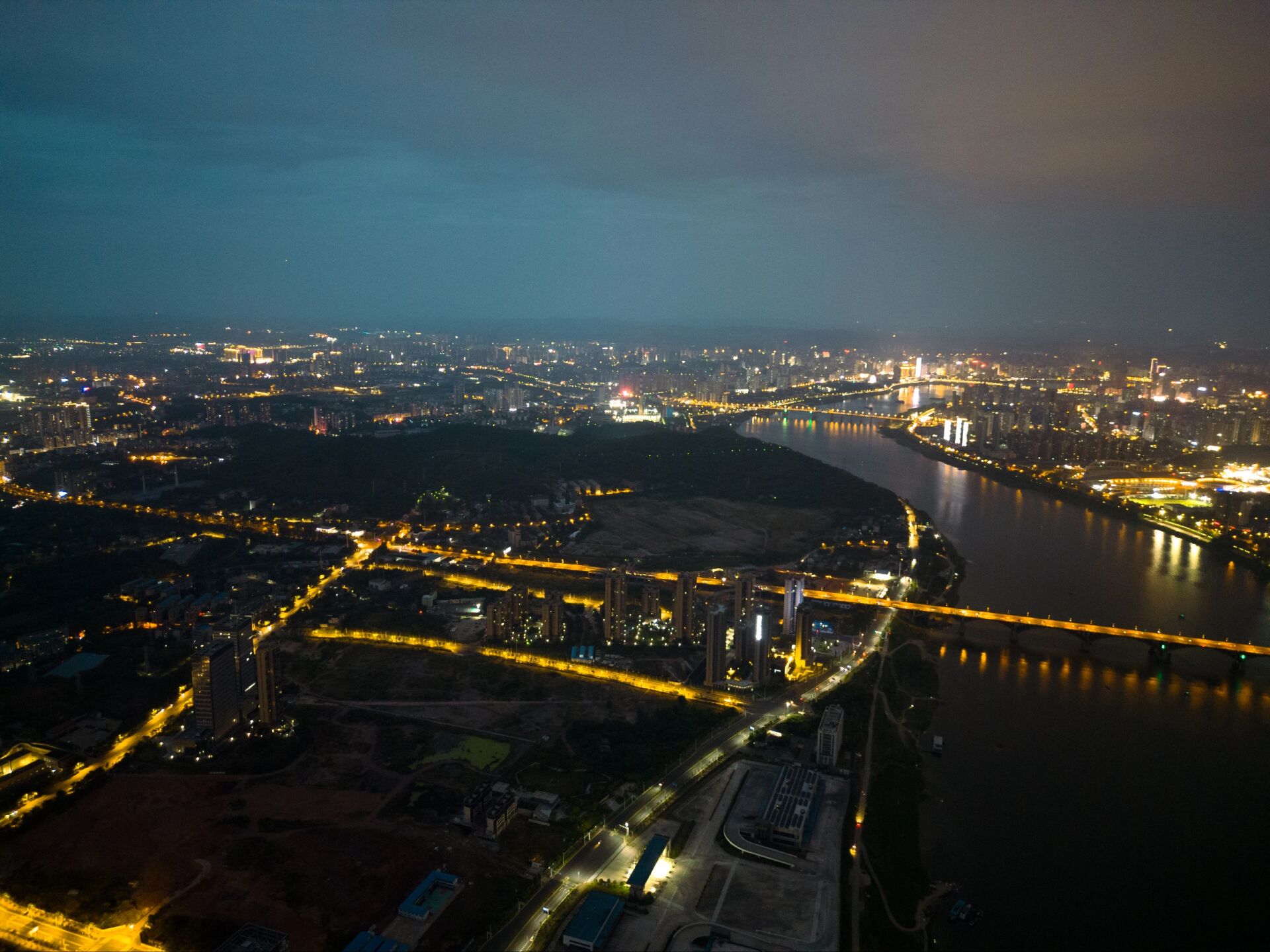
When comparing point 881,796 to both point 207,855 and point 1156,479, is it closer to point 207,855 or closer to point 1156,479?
point 207,855

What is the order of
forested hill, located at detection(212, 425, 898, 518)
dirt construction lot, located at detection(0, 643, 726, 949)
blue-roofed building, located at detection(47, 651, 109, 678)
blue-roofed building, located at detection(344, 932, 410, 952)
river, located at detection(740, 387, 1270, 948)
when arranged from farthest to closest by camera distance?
forested hill, located at detection(212, 425, 898, 518) → blue-roofed building, located at detection(47, 651, 109, 678) → river, located at detection(740, 387, 1270, 948) → dirt construction lot, located at detection(0, 643, 726, 949) → blue-roofed building, located at detection(344, 932, 410, 952)

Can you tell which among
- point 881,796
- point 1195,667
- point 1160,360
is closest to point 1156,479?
point 1195,667

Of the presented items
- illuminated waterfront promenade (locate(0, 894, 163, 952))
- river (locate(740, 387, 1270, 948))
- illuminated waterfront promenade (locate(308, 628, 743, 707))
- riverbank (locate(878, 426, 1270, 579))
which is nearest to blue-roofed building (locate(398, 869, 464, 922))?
illuminated waterfront promenade (locate(0, 894, 163, 952))

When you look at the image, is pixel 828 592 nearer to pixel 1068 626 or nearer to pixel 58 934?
pixel 1068 626

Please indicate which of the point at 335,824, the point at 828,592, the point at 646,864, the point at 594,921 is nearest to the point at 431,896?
the point at 594,921

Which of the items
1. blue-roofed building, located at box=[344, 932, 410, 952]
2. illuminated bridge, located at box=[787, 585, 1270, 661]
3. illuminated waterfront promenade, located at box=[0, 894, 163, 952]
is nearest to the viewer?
blue-roofed building, located at box=[344, 932, 410, 952]

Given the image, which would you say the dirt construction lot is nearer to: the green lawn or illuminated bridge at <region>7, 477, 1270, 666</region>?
the green lawn
